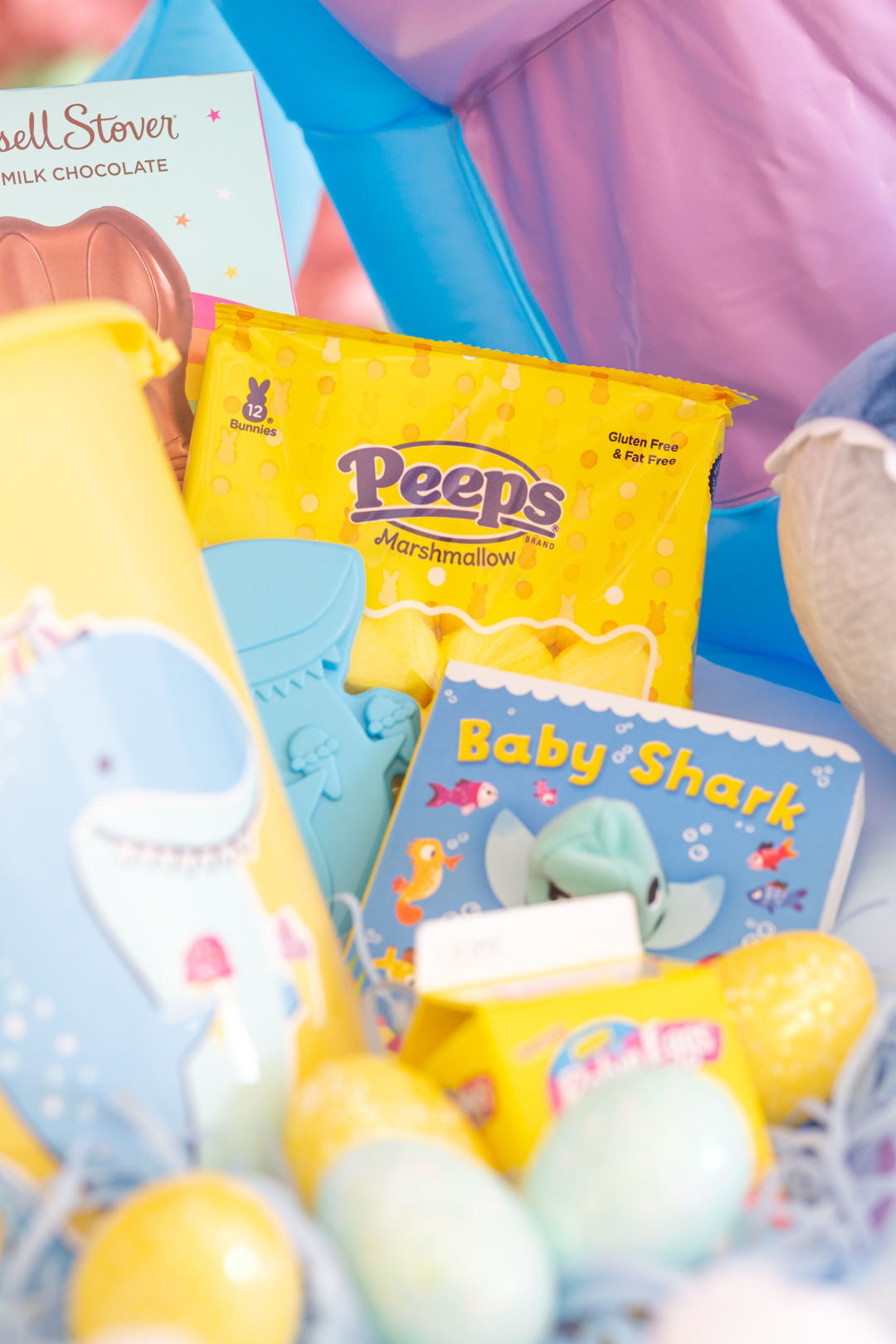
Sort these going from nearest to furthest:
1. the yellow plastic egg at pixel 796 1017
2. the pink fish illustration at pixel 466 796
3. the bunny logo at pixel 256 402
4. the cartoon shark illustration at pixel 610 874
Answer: the yellow plastic egg at pixel 796 1017, the cartoon shark illustration at pixel 610 874, the pink fish illustration at pixel 466 796, the bunny logo at pixel 256 402

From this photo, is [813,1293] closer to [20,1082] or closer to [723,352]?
[20,1082]

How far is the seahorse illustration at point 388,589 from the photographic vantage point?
2.46ft

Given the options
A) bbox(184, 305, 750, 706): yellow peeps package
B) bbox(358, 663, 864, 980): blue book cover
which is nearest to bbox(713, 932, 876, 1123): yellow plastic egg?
bbox(358, 663, 864, 980): blue book cover

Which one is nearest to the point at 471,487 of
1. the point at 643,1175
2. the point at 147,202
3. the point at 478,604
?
the point at 478,604

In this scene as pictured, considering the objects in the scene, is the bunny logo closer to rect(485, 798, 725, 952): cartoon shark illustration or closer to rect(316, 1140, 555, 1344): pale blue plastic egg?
rect(485, 798, 725, 952): cartoon shark illustration

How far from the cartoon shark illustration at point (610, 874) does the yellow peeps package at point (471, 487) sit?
19 cm

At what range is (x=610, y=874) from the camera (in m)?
0.54

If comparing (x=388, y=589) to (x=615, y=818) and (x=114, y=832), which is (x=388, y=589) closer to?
(x=615, y=818)

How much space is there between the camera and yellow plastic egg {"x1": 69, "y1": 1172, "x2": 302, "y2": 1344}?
29cm

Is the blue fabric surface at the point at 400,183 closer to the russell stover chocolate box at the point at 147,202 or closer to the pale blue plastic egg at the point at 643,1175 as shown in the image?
the russell stover chocolate box at the point at 147,202

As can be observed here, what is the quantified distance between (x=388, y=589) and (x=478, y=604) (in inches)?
2.6

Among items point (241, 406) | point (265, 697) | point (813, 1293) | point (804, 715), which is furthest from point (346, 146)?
point (813, 1293)

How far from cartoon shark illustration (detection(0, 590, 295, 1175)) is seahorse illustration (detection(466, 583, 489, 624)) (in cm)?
38

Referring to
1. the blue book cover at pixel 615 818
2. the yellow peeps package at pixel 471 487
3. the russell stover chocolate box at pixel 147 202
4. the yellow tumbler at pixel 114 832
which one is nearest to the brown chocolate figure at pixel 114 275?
the russell stover chocolate box at pixel 147 202
